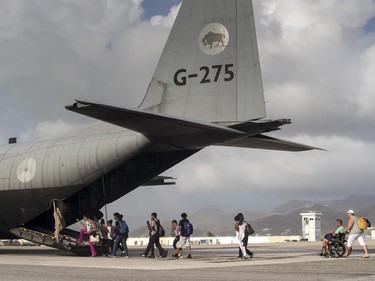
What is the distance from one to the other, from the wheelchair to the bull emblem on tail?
785 centimetres

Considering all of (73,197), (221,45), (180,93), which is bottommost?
(73,197)

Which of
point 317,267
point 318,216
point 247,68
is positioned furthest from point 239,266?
point 318,216

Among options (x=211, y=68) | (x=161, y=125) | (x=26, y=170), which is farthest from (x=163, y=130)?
(x=26, y=170)

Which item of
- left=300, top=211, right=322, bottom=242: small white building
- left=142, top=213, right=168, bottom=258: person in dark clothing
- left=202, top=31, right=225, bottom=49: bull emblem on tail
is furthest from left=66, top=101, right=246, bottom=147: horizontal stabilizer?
left=300, top=211, right=322, bottom=242: small white building

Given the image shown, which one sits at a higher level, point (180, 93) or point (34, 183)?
point (180, 93)

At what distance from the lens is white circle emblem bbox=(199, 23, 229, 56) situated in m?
20.1

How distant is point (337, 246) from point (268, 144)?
15.3ft

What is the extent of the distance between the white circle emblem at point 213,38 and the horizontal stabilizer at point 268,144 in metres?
3.41

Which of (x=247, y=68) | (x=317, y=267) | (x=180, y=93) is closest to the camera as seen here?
(x=317, y=267)

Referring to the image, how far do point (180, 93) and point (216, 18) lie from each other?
3.04 m

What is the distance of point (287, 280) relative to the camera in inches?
466

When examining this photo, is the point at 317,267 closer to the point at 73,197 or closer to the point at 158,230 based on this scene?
the point at 158,230

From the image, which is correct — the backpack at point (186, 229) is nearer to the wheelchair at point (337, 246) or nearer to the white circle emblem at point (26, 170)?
the wheelchair at point (337, 246)

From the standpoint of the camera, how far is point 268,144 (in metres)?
21.3
